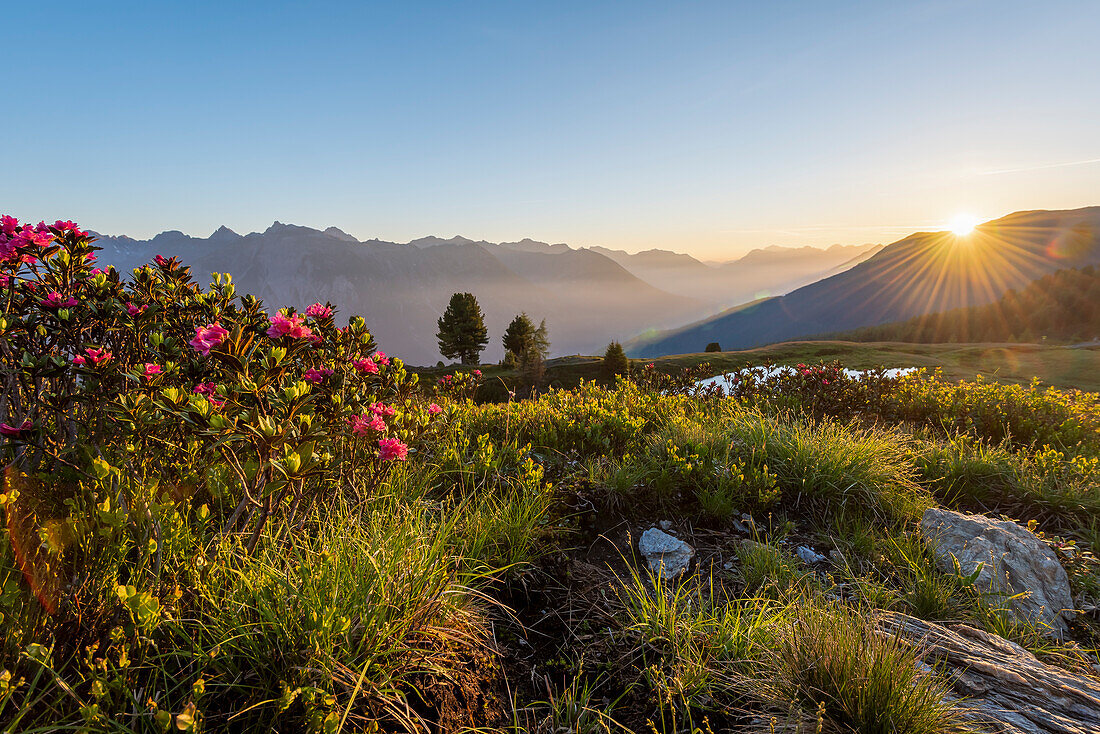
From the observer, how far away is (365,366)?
3.51 m

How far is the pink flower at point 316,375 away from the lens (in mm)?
3242

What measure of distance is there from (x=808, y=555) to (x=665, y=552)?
49.6 inches

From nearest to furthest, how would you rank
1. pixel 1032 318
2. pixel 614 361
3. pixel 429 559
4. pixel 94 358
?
1. pixel 429 559
2. pixel 94 358
3. pixel 614 361
4. pixel 1032 318

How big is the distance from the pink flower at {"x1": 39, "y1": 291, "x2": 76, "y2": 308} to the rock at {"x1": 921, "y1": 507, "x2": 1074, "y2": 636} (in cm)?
686

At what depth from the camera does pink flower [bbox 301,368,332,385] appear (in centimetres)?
324

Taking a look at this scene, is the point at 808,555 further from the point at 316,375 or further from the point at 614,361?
the point at 614,361

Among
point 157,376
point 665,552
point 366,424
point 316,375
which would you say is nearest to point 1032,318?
point 665,552

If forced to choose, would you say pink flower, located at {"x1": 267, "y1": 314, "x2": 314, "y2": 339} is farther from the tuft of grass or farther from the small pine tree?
the small pine tree

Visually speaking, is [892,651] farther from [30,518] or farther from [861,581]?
[30,518]

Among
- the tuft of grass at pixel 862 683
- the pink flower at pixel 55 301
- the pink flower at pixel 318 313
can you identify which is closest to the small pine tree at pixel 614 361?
the pink flower at pixel 318 313

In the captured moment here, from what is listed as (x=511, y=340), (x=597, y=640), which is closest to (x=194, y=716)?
(x=597, y=640)

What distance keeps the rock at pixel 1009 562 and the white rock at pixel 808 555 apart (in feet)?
2.73

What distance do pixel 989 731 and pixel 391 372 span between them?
4.08 m

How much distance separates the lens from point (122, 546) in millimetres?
2328
